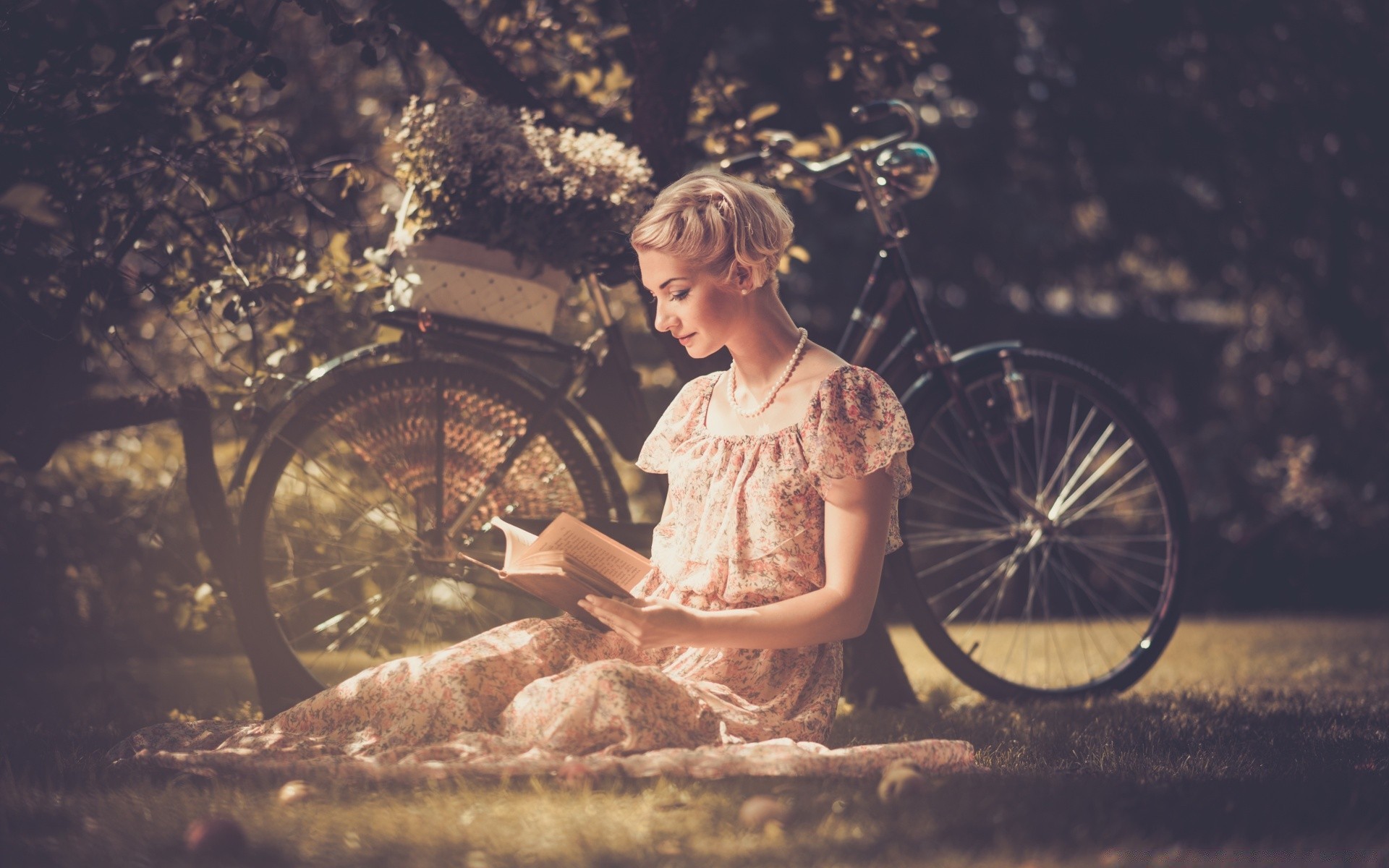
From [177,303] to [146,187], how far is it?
377 millimetres

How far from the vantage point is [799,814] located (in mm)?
1921

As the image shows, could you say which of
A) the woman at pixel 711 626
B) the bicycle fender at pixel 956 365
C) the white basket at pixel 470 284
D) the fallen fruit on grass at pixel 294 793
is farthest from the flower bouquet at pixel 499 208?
the fallen fruit on grass at pixel 294 793

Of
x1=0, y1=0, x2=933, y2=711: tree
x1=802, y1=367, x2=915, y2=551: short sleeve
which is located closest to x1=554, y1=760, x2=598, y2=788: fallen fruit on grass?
x1=802, y1=367, x2=915, y2=551: short sleeve

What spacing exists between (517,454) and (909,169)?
140 centimetres

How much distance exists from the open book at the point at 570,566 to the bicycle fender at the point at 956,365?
118 centimetres

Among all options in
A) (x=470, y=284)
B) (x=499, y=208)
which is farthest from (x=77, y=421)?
(x=499, y=208)

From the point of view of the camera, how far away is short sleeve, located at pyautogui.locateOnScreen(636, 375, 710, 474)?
262cm

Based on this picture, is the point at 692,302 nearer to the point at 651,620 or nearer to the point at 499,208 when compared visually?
the point at 651,620

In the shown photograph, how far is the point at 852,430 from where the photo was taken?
2.30 meters

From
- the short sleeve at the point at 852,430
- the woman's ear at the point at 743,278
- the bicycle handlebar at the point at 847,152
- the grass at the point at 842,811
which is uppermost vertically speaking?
the bicycle handlebar at the point at 847,152

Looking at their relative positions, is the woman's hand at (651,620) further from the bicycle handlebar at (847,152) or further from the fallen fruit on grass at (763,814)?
the bicycle handlebar at (847,152)

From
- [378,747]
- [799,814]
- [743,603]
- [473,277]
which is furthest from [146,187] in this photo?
[799,814]

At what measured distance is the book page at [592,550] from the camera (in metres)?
2.25

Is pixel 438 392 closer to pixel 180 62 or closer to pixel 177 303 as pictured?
pixel 177 303
